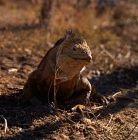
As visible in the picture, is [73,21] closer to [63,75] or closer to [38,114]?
[63,75]

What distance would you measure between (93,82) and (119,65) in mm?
1476

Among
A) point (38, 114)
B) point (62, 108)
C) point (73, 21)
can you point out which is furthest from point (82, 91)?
point (73, 21)

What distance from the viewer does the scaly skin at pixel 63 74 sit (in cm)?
434

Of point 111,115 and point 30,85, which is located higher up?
point 30,85

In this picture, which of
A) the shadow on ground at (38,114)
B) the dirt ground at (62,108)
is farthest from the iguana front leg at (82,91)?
the shadow on ground at (38,114)

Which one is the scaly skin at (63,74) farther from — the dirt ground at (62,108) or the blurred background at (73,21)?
A: the blurred background at (73,21)

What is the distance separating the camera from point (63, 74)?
183 inches

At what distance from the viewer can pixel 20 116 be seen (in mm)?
4422

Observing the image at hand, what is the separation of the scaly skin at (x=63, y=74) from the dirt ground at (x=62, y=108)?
0.23 m

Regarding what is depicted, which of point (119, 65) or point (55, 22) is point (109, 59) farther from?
point (55, 22)

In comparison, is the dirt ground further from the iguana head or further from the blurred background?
the iguana head

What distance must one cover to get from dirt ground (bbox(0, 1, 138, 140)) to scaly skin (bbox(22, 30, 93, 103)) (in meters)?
0.23

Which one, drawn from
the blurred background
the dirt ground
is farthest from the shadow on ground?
the blurred background

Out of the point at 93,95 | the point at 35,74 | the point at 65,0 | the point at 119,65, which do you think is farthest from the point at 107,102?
the point at 65,0
